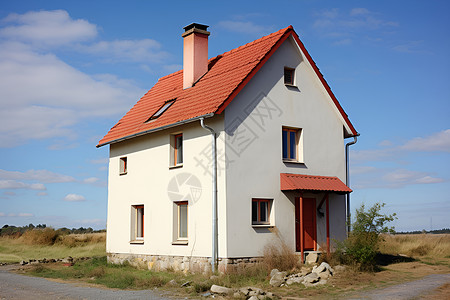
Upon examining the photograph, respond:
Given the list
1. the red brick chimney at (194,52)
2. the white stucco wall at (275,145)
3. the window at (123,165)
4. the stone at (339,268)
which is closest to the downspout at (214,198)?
the white stucco wall at (275,145)

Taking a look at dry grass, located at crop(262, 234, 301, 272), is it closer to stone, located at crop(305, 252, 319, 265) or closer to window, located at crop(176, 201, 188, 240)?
stone, located at crop(305, 252, 319, 265)

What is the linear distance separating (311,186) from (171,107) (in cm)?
662

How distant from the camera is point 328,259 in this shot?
17.5 metres

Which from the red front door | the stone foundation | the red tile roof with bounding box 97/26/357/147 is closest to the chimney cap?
the red tile roof with bounding box 97/26/357/147

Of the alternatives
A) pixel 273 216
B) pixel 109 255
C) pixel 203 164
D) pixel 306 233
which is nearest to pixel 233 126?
pixel 203 164

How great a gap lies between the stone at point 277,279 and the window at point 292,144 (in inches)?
185

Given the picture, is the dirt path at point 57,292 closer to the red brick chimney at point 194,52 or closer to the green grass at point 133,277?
the green grass at point 133,277

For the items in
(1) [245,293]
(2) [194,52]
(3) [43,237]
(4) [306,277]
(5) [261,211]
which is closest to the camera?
(1) [245,293]

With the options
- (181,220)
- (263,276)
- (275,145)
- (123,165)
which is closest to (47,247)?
(123,165)

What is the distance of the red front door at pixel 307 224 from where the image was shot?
1809 centimetres

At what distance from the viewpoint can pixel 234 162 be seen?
54.6 feet

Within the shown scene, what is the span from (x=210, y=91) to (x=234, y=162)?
10.4 ft

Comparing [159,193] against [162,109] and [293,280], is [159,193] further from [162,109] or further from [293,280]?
[293,280]

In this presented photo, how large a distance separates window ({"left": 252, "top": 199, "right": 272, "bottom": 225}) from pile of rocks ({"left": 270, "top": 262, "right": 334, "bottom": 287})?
2.05m
